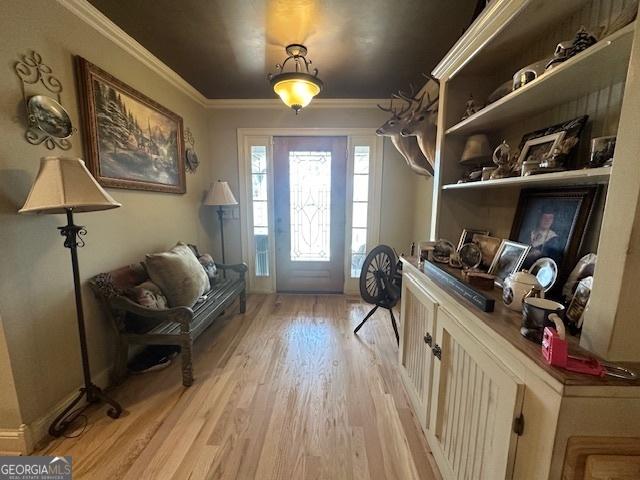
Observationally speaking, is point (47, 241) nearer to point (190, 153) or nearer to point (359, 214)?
point (190, 153)

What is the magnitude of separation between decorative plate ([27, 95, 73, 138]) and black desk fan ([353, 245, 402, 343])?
2.25 m

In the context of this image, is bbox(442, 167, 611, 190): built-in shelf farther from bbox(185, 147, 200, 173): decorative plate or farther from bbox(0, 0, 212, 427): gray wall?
bbox(185, 147, 200, 173): decorative plate

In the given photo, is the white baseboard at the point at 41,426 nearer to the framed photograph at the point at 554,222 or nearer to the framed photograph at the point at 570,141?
the framed photograph at the point at 554,222

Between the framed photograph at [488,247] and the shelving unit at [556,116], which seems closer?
the shelving unit at [556,116]

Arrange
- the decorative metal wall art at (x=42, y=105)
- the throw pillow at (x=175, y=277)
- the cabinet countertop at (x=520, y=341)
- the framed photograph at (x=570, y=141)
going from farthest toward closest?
the throw pillow at (x=175, y=277)
the decorative metal wall art at (x=42, y=105)
the framed photograph at (x=570, y=141)
the cabinet countertop at (x=520, y=341)

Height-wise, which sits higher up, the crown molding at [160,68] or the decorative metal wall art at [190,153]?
the crown molding at [160,68]

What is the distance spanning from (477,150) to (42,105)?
2389 mm

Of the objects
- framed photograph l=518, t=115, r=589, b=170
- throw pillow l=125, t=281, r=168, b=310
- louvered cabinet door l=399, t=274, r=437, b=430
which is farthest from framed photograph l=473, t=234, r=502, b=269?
throw pillow l=125, t=281, r=168, b=310

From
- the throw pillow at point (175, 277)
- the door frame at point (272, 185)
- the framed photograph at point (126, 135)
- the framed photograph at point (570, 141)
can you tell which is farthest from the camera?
the door frame at point (272, 185)

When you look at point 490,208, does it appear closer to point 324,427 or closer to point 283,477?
point 324,427

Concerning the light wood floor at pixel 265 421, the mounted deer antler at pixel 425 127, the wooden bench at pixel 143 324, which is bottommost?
the light wood floor at pixel 265 421

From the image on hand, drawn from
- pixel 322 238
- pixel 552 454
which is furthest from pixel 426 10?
pixel 322 238

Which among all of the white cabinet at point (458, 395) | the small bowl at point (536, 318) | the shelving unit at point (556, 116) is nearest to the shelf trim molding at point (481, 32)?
the shelving unit at point (556, 116)

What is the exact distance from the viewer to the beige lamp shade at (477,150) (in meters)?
1.53
